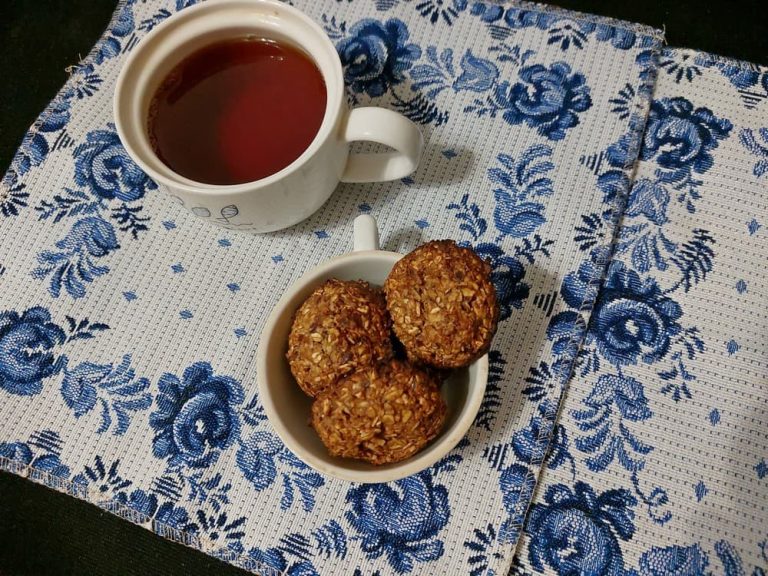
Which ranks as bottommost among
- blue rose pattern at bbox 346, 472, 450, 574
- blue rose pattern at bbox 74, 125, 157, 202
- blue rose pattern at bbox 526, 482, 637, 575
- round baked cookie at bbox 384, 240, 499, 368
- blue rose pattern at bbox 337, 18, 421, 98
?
blue rose pattern at bbox 346, 472, 450, 574

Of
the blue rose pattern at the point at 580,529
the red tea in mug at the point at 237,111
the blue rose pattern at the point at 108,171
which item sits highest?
the red tea in mug at the point at 237,111

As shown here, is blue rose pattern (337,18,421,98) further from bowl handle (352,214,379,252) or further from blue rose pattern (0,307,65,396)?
blue rose pattern (0,307,65,396)

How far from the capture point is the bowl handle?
559 mm

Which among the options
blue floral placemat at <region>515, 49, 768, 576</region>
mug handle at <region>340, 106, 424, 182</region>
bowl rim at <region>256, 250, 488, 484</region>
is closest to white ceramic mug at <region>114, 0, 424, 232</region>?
mug handle at <region>340, 106, 424, 182</region>

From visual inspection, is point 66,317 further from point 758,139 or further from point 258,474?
point 758,139

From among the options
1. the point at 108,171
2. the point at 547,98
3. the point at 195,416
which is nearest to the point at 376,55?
the point at 547,98

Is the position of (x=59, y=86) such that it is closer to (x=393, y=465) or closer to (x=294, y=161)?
(x=294, y=161)

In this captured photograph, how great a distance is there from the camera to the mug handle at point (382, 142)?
53cm

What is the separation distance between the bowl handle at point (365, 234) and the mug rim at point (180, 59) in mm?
76

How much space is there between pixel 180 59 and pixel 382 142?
20 centimetres

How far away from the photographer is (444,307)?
0.47 meters

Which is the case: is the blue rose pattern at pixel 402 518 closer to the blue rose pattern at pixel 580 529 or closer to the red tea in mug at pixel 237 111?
the blue rose pattern at pixel 580 529

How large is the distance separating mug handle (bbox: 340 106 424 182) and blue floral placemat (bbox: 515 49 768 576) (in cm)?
17

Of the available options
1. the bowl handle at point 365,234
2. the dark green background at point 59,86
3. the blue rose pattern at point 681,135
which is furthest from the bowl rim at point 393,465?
the blue rose pattern at point 681,135
